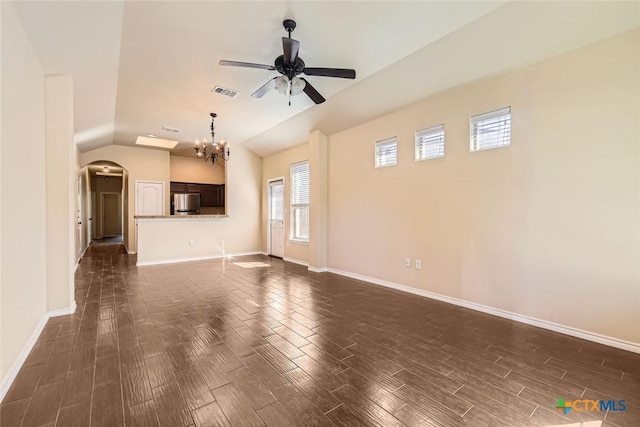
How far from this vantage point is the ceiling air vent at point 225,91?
409cm

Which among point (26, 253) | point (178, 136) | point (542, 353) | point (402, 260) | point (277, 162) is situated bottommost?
point (542, 353)

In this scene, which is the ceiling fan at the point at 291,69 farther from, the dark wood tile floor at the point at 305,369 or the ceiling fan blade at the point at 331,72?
the dark wood tile floor at the point at 305,369

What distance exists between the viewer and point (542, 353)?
7.75 ft

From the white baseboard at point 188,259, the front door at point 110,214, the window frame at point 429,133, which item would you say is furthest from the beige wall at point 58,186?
the front door at point 110,214

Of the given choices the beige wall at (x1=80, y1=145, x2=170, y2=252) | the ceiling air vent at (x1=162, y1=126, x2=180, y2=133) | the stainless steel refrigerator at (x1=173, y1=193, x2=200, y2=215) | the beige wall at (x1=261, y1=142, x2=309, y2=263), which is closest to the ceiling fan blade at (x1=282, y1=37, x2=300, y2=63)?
the beige wall at (x1=261, y1=142, x2=309, y2=263)

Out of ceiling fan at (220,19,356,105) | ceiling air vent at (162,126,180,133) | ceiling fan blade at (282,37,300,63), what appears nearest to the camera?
ceiling fan blade at (282,37,300,63)

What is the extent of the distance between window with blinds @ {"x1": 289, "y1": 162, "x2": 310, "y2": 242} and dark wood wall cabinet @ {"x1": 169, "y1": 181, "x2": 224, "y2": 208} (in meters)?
3.98

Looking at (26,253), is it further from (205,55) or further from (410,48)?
(410,48)

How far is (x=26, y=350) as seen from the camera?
2.30 meters

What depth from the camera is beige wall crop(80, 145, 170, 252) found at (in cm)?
724

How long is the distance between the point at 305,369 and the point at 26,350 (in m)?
2.35

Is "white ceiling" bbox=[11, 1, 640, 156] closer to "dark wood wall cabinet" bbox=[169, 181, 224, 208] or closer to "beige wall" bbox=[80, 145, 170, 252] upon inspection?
"beige wall" bbox=[80, 145, 170, 252]

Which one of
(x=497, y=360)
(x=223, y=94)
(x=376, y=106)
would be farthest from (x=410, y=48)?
(x=497, y=360)

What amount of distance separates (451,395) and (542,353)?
118 cm
